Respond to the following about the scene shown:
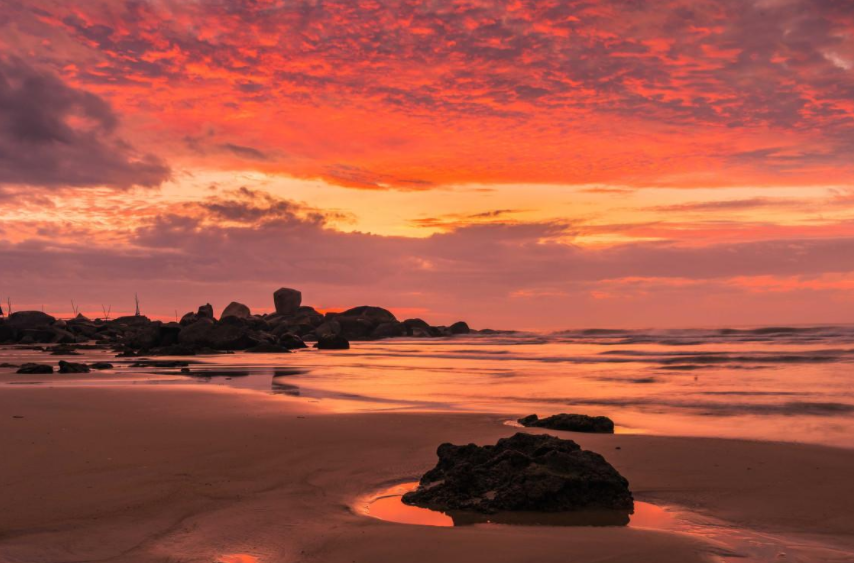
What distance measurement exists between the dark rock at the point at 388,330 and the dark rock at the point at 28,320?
41283 mm

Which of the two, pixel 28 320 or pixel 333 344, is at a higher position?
pixel 28 320

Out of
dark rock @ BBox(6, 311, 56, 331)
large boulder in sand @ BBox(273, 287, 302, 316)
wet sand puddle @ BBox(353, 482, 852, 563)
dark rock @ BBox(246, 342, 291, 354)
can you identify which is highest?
large boulder in sand @ BBox(273, 287, 302, 316)

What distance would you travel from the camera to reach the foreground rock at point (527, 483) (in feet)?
22.5

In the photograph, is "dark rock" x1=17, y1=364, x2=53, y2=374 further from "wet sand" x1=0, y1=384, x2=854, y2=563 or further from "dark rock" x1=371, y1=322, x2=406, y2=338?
"dark rock" x1=371, y1=322, x2=406, y2=338

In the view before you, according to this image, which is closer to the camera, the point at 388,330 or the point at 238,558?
the point at 238,558

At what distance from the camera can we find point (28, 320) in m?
71.3

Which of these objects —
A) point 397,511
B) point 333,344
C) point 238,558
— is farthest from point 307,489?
point 333,344

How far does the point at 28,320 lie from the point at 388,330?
153 ft

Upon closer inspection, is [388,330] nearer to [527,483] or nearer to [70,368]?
[70,368]

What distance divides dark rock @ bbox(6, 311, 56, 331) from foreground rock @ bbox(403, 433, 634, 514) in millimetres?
74557

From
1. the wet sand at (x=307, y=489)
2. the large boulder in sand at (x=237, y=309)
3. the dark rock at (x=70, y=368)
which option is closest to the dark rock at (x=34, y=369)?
the dark rock at (x=70, y=368)

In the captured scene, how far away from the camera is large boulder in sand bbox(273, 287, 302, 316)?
106 m

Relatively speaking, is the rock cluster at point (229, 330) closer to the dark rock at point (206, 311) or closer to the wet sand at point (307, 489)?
the dark rock at point (206, 311)

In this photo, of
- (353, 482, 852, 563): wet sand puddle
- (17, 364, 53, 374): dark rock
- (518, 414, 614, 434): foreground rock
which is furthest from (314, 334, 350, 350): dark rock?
(353, 482, 852, 563): wet sand puddle
